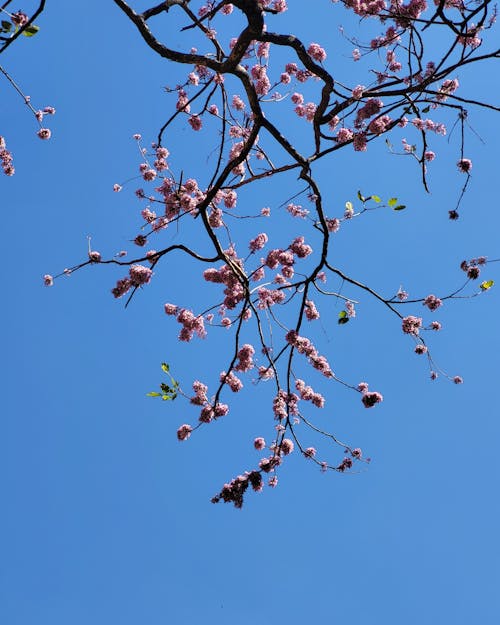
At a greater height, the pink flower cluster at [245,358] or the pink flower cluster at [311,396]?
the pink flower cluster at [311,396]

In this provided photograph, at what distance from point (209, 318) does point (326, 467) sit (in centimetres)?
219

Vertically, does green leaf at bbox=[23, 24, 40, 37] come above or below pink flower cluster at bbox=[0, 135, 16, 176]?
below

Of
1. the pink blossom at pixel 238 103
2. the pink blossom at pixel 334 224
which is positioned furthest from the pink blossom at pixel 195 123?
the pink blossom at pixel 334 224

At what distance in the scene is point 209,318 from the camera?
20.7 ft

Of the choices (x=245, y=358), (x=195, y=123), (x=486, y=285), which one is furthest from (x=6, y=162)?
(x=486, y=285)

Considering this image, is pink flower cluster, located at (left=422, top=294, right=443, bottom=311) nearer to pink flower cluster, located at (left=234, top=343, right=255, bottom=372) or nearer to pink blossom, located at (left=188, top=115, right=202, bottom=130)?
pink flower cluster, located at (left=234, top=343, right=255, bottom=372)

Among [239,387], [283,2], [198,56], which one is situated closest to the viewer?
[198,56]

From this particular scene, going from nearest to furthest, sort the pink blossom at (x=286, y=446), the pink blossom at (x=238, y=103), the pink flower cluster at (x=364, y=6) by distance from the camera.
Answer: the pink blossom at (x=286, y=446) < the pink flower cluster at (x=364, y=6) < the pink blossom at (x=238, y=103)

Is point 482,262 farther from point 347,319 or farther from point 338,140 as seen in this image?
point 338,140

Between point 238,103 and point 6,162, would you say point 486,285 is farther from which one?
point 6,162

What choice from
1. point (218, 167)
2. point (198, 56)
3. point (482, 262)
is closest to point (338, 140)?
point (218, 167)

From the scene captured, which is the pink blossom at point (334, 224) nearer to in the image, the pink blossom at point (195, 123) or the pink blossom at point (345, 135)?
the pink blossom at point (345, 135)

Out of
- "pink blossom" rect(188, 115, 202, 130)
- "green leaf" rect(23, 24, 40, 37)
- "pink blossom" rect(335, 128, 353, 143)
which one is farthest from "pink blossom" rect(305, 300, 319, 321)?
"green leaf" rect(23, 24, 40, 37)

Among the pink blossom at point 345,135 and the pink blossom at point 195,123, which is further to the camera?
the pink blossom at point 195,123
